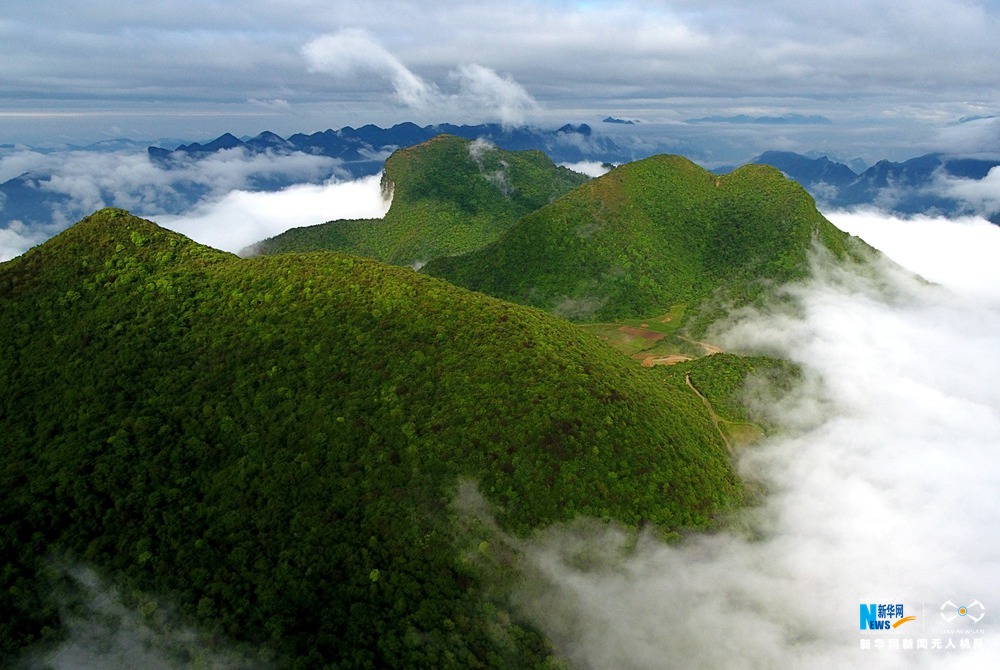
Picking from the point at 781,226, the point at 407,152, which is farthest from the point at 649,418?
the point at 407,152

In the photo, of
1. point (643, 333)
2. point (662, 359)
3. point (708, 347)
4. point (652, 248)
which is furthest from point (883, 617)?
point (652, 248)

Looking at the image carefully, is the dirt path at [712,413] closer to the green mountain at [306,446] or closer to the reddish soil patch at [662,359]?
the green mountain at [306,446]

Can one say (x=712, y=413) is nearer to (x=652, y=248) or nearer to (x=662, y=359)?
(x=662, y=359)

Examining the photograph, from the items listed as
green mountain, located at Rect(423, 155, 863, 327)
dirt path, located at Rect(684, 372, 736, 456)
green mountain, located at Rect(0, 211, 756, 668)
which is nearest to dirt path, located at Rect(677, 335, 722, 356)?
green mountain, located at Rect(423, 155, 863, 327)

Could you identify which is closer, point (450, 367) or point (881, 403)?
point (450, 367)

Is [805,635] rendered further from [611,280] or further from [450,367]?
→ [611,280]

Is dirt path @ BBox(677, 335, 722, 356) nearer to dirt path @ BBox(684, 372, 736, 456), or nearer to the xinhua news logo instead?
dirt path @ BBox(684, 372, 736, 456)

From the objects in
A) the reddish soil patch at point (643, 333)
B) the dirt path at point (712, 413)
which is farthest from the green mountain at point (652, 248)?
the dirt path at point (712, 413)
